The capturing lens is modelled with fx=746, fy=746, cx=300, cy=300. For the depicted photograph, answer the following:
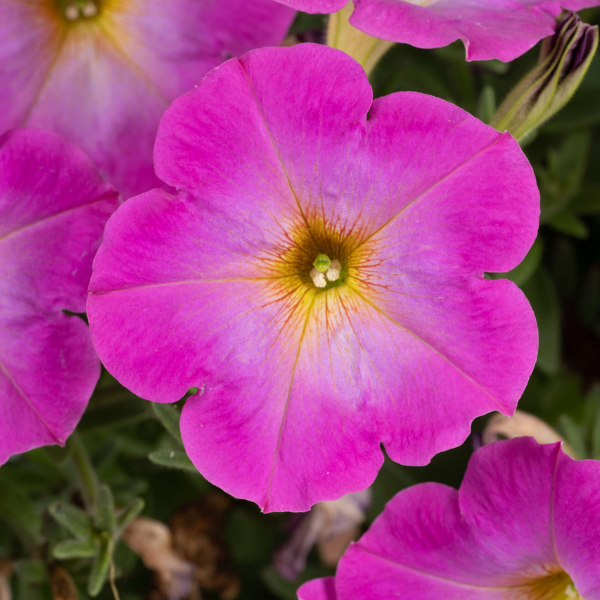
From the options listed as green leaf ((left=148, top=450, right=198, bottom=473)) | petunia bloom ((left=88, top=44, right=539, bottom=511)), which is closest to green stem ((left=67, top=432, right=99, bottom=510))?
green leaf ((left=148, top=450, right=198, bottom=473))

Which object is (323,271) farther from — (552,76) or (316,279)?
(552,76)

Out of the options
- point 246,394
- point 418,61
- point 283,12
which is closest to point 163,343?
point 246,394

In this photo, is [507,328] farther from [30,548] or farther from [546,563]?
[30,548]

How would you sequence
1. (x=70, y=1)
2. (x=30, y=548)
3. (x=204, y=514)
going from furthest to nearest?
(x=204, y=514) → (x=30, y=548) → (x=70, y=1)

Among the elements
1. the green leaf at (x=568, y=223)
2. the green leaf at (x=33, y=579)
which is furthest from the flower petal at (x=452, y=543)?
the green leaf at (x=568, y=223)

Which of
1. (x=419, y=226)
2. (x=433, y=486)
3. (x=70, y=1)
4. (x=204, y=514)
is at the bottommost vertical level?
(x=204, y=514)

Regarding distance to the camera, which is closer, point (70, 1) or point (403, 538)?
point (403, 538)
